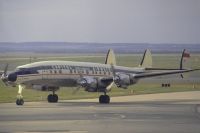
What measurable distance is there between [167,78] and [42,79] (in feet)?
128

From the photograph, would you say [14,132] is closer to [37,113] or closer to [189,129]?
[189,129]

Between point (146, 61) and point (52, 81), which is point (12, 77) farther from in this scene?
point (146, 61)

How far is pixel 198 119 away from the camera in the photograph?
28781mm

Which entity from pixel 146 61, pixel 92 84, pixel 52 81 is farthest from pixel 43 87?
pixel 146 61

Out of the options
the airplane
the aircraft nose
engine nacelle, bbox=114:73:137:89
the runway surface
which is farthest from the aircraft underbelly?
the runway surface

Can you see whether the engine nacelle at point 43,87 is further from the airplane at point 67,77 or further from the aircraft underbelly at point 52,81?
the aircraft underbelly at point 52,81

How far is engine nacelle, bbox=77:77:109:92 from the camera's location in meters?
44.2

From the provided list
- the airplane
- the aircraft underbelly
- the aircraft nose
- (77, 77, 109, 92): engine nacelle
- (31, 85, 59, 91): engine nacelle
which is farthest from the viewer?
(31, 85, 59, 91): engine nacelle

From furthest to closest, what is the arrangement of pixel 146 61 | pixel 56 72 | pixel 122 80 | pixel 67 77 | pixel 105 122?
pixel 146 61, pixel 67 77, pixel 56 72, pixel 122 80, pixel 105 122

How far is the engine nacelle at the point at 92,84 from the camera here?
145 feet

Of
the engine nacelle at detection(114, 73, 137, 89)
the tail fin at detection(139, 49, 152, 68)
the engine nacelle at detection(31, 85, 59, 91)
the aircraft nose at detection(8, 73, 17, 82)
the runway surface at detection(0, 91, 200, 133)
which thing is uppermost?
the tail fin at detection(139, 49, 152, 68)

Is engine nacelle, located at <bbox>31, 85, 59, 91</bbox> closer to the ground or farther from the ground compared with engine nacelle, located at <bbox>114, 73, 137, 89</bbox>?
closer to the ground

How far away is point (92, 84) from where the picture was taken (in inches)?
1745

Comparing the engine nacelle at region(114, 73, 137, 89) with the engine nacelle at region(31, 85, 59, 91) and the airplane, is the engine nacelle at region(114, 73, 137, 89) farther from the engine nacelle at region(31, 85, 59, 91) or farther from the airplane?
the engine nacelle at region(31, 85, 59, 91)
